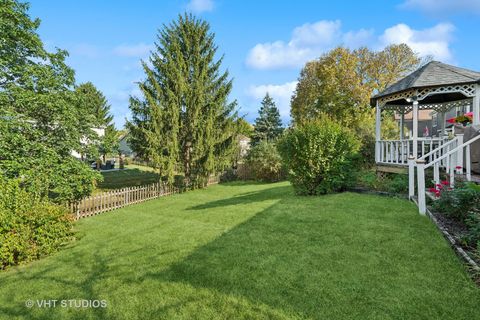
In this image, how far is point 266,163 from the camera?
16922 millimetres

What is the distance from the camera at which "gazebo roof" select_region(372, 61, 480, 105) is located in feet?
28.7

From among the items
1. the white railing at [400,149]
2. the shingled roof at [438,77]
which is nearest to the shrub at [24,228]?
the white railing at [400,149]

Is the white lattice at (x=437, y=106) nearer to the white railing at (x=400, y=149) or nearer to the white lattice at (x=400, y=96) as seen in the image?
the white lattice at (x=400, y=96)

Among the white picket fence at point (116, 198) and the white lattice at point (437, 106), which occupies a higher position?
the white lattice at point (437, 106)

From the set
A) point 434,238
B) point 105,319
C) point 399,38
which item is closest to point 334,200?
point 434,238

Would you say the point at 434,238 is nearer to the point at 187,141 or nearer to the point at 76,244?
the point at 76,244

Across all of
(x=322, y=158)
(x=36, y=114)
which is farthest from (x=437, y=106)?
(x=36, y=114)

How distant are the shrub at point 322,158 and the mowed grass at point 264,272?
2611 millimetres

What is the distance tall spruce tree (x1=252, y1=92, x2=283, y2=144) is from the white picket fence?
22888mm

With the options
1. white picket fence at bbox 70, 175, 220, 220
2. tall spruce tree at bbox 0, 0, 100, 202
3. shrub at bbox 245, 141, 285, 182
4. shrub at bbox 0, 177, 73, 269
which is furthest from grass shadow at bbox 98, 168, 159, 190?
shrub at bbox 0, 177, 73, 269

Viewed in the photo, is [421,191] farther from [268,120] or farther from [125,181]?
[268,120]

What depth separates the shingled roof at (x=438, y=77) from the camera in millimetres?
8771

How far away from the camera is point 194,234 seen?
5953 millimetres

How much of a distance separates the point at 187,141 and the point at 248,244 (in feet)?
35.4
